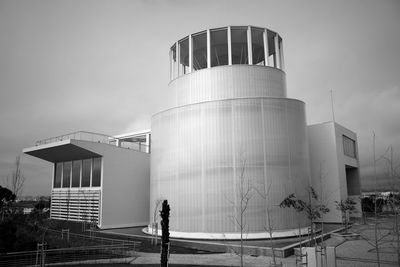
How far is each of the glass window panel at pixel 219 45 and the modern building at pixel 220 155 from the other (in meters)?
0.10

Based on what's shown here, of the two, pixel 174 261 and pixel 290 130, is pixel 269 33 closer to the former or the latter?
pixel 290 130

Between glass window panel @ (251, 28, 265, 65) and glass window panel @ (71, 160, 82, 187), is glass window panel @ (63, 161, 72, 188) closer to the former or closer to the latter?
glass window panel @ (71, 160, 82, 187)

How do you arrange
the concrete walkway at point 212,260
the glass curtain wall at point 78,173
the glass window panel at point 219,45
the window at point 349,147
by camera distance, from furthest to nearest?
the window at point 349,147
the glass curtain wall at point 78,173
the glass window panel at point 219,45
the concrete walkway at point 212,260

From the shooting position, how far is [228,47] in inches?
1120

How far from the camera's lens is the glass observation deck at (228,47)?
28.8 metres

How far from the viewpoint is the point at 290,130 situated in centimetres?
2514

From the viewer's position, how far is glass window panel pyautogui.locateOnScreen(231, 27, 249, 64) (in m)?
29.4

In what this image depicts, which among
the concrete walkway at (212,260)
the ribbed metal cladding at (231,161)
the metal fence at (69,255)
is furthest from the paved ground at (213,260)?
the ribbed metal cladding at (231,161)

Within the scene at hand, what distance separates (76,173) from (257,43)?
83.9 feet

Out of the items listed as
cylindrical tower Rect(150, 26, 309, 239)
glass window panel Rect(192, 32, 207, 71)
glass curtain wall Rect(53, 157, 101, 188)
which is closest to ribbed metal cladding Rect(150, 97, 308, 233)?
cylindrical tower Rect(150, 26, 309, 239)

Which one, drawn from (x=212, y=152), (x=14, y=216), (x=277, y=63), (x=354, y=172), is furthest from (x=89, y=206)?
(x=354, y=172)

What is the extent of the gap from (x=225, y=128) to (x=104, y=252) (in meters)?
12.2

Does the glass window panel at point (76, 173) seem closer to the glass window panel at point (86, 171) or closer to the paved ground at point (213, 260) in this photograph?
the glass window panel at point (86, 171)

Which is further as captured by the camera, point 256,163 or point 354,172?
point 354,172
